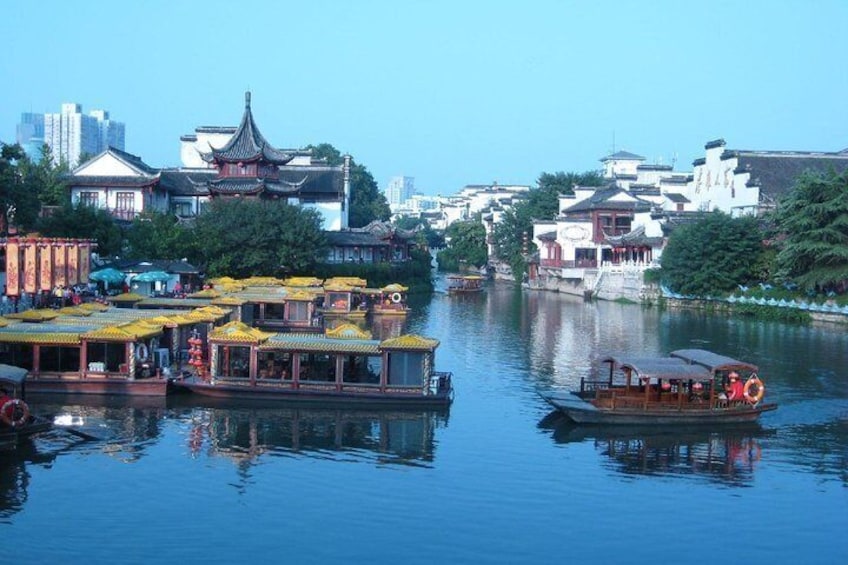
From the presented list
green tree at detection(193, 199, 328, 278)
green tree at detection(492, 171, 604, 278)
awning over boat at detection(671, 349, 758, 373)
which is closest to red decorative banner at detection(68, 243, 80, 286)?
green tree at detection(193, 199, 328, 278)

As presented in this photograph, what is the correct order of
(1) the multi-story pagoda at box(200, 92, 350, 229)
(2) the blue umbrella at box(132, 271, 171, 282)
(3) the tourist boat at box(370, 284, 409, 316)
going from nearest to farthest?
(2) the blue umbrella at box(132, 271, 171, 282), (3) the tourist boat at box(370, 284, 409, 316), (1) the multi-story pagoda at box(200, 92, 350, 229)

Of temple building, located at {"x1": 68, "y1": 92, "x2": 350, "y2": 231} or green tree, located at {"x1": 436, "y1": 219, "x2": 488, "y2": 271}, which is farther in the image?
green tree, located at {"x1": 436, "y1": 219, "x2": 488, "y2": 271}

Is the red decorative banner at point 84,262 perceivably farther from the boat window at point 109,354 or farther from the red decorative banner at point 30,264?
the boat window at point 109,354

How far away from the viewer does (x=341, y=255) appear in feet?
173

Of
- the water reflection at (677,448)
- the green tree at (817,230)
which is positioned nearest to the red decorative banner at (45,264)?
the water reflection at (677,448)

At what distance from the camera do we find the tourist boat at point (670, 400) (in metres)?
18.6

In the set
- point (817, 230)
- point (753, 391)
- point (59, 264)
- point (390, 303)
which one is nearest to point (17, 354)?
point (59, 264)

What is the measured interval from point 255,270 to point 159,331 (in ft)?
72.7

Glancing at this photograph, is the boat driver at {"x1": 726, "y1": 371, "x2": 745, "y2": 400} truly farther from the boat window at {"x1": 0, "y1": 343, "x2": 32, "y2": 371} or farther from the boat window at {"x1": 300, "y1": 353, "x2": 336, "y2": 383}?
the boat window at {"x1": 0, "y1": 343, "x2": 32, "y2": 371}

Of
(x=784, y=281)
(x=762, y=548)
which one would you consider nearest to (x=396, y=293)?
(x=784, y=281)

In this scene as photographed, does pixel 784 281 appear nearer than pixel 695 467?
No

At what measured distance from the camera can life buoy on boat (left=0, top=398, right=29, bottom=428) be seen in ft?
50.3

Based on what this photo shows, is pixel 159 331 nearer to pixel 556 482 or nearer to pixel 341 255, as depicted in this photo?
pixel 556 482

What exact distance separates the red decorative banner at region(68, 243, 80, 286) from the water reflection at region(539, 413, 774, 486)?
13.4 m
